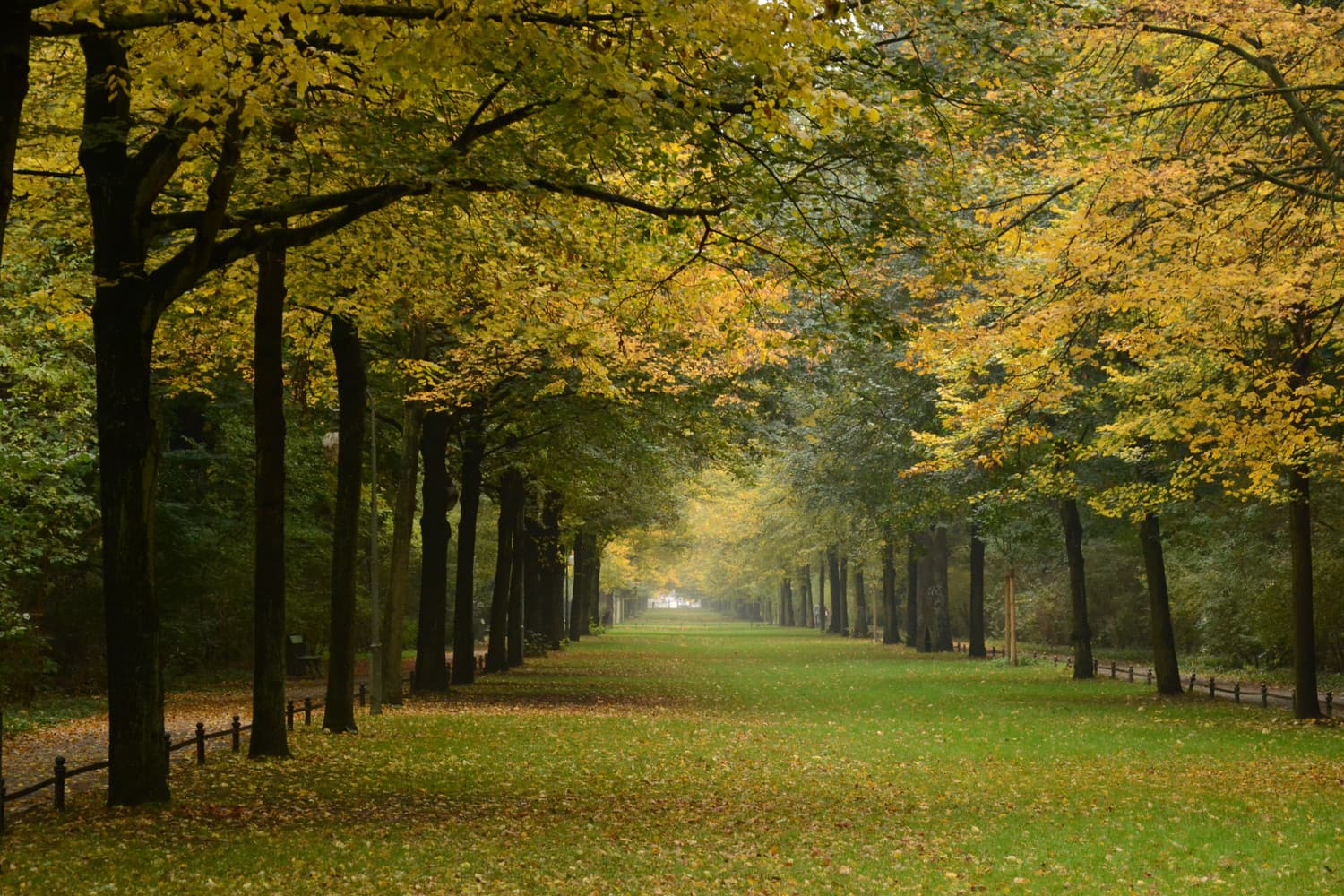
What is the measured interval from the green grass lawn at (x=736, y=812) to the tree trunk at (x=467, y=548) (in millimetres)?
5482

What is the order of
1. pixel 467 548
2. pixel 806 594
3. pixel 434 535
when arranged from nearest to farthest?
1. pixel 434 535
2. pixel 467 548
3. pixel 806 594

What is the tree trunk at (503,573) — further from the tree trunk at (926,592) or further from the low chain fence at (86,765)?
the tree trunk at (926,592)

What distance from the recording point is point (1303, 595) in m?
22.1

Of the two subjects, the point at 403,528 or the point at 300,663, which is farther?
the point at 300,663

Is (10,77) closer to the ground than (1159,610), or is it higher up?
higher up

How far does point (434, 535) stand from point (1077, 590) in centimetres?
1796

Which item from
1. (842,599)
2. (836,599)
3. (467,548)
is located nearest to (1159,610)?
(467,548)

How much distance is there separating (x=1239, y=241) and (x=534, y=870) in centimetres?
1199

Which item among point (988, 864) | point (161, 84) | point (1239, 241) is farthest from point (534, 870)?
point (1239, 241)

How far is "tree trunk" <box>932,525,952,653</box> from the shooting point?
50.2m

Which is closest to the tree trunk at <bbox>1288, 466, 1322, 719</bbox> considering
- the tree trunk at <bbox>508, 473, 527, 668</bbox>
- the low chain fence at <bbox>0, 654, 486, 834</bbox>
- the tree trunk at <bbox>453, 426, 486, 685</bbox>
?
the tree trunk at <bbox>453, 426, 486, 685</bbox>

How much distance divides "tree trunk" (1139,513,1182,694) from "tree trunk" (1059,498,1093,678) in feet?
16.4

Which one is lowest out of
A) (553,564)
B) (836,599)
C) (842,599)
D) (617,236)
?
(836,599)

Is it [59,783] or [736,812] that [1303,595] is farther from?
[59,783]
